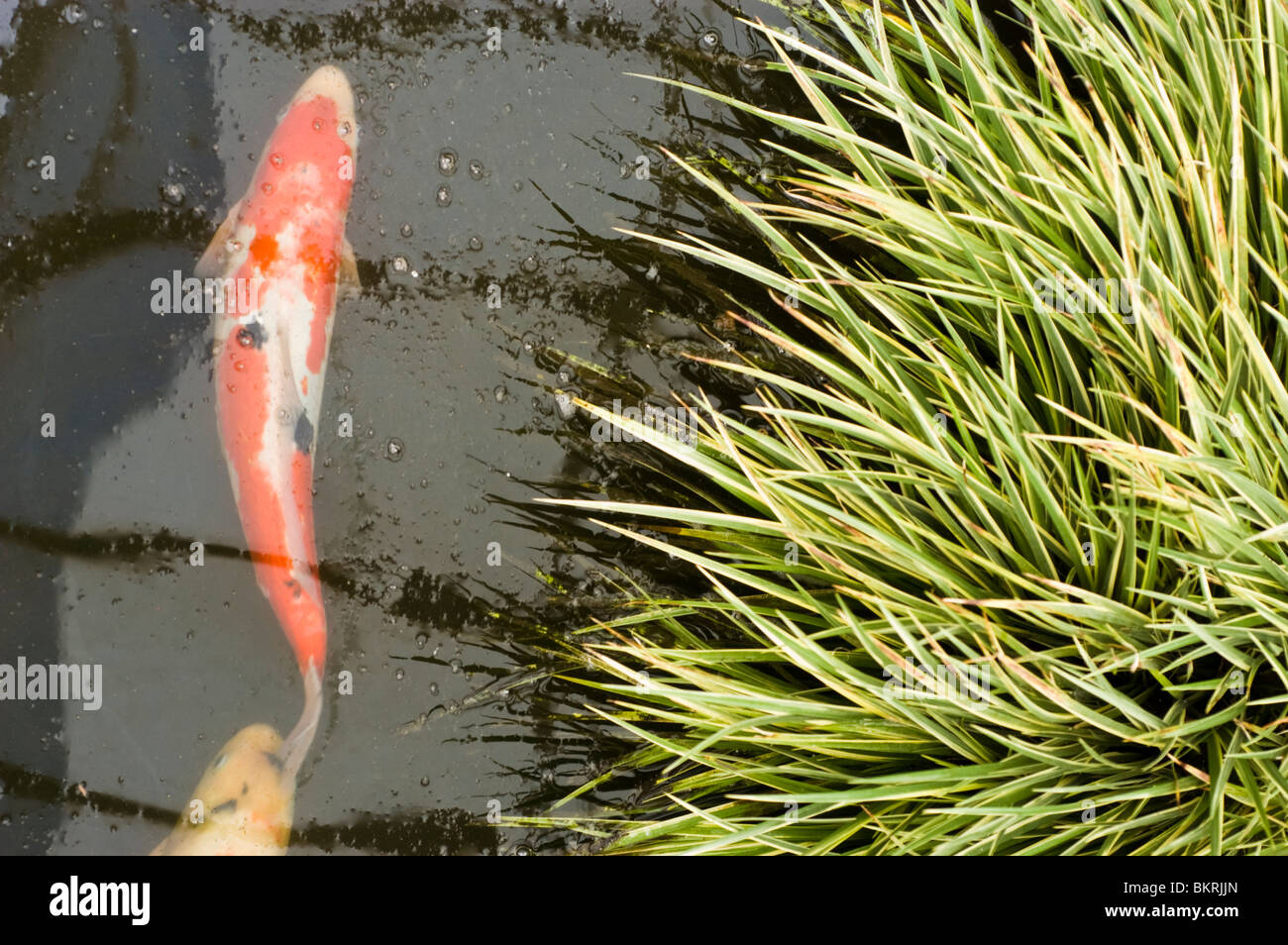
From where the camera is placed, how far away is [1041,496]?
1.30m

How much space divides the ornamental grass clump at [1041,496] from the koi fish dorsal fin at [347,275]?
994 mm

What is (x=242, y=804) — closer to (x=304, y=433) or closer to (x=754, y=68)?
(x=304, y=433)

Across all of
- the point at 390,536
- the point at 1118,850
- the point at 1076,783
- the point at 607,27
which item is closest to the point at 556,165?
the point at 607,27

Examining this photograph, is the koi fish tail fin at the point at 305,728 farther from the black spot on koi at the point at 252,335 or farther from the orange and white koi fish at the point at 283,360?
the black spot on koi at the point at 252,335

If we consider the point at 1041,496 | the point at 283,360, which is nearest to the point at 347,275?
the point at 283,360

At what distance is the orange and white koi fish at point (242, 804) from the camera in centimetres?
191

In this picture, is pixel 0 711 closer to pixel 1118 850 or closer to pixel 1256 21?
pixel 1118 850

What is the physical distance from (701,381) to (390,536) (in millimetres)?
885

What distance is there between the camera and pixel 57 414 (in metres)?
1.93

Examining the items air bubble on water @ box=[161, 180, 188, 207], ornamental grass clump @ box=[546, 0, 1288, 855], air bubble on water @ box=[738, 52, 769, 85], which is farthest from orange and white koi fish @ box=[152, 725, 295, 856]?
air bubble on water @ box=[738, 52, 769, 85]

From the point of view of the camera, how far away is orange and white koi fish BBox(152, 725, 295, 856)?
1909 mm

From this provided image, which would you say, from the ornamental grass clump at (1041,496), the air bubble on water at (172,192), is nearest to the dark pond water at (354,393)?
the air bubble on water at (172,192)
